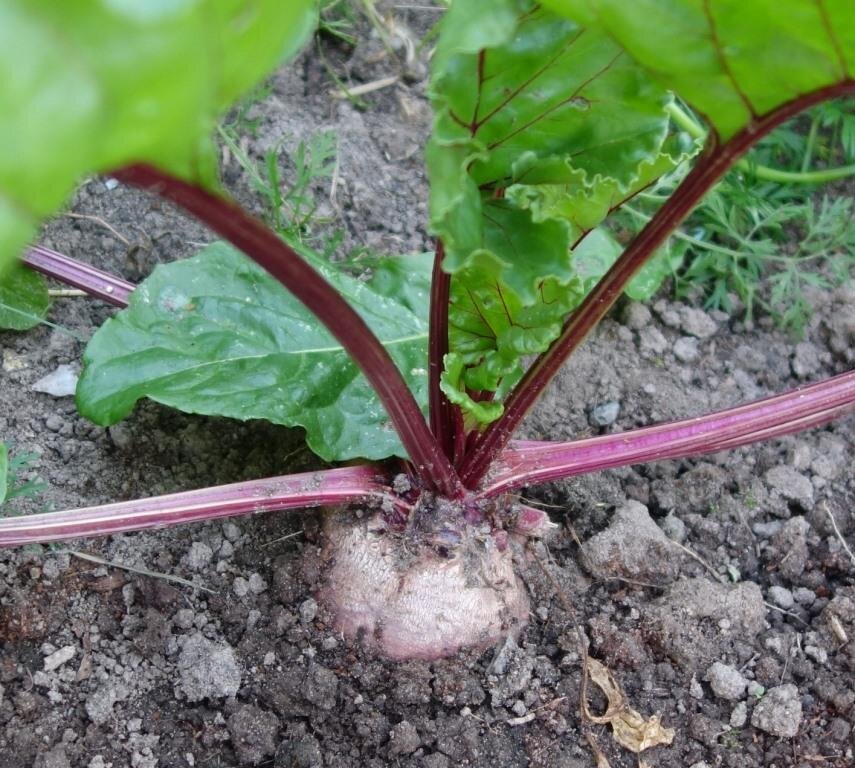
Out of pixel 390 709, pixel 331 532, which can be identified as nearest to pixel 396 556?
pixel 331 532

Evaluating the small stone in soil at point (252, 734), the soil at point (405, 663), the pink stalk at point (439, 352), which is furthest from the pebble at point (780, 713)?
the small stone in soil at point (252, 734)

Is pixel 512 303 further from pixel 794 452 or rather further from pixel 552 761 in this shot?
pixel 794 452

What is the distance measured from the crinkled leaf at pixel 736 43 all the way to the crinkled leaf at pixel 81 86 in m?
0.55

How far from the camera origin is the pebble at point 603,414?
1.86 metres

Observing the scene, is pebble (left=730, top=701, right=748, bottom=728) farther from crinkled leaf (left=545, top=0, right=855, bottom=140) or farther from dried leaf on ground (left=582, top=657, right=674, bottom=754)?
crinkled leaf (left=545, top=0, right=855, bottom=140)

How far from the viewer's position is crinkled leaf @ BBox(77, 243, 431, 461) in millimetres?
1479

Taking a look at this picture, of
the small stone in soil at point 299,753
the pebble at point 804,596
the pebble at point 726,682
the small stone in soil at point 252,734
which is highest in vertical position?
the small stone in soil at point 252,734

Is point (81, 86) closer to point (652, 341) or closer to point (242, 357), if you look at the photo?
point (242, 357)

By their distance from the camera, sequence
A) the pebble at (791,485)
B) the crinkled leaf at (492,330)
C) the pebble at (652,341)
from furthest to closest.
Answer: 1. the pebble at (652,341)
2. the pebble at (791,485)
3. the crinkled leaf at (492,330)

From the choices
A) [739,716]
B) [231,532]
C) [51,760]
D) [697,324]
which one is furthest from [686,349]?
[51,760]

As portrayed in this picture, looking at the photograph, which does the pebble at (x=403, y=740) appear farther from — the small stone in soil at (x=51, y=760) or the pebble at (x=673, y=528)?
the pebble at (x=673, y=528)

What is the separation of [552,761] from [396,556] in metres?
0.41

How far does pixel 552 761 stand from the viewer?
4.73 feet

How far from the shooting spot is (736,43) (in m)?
0.96
